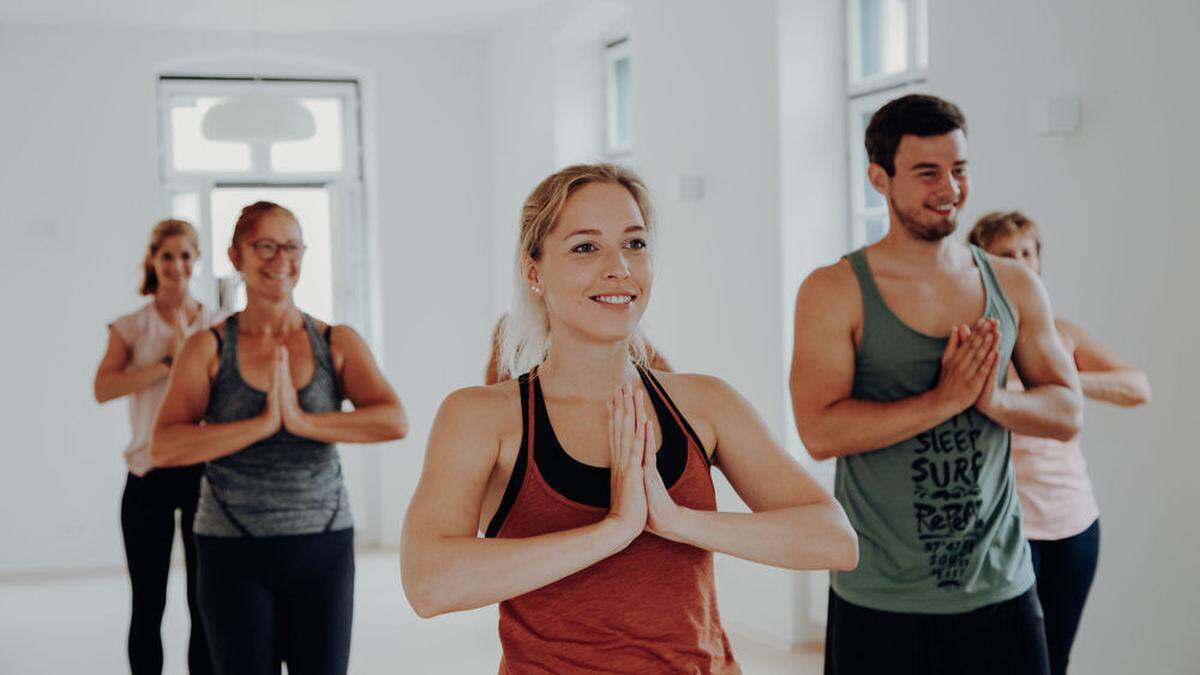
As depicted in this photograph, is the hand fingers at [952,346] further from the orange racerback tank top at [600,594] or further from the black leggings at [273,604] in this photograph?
the black leggings at [273,604]

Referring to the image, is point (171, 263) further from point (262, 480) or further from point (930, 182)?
point (930, 182)

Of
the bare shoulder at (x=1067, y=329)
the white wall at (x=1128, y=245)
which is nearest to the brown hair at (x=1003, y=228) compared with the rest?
the bare shoulder at (x=1067, y=329)

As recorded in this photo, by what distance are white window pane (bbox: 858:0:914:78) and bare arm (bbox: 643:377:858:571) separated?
12.3 ft

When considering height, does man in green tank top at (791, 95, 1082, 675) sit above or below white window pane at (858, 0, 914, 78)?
below

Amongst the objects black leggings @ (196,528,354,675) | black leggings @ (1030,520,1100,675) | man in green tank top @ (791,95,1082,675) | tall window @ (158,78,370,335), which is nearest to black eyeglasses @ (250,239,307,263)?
black leggings @ (196,528,354,675)

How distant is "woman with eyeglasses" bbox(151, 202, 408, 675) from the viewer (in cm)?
315

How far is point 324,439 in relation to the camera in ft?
10.6

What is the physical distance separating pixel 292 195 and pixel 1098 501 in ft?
21.3

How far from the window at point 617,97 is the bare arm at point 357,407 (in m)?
4.65

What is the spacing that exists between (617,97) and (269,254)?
4.93 metres

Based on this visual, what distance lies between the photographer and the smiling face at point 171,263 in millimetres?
4711

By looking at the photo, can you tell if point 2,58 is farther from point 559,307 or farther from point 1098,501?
point 559,307

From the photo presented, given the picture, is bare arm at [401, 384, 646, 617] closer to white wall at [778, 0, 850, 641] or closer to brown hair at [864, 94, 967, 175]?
brown hair at [864, 94, 967, 175]

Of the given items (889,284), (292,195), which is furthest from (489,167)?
(889,284)
